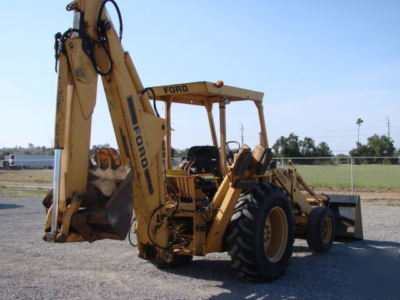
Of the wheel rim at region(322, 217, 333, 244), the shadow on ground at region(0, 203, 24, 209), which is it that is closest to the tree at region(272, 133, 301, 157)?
the shadow on ground at region(0, 203, 24, 209)

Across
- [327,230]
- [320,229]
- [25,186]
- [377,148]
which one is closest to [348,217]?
[327,230]

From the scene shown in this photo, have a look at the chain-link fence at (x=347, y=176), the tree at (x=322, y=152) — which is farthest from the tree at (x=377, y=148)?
the chain-link fence at (x=347, y=176)

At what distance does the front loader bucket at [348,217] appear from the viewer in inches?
363

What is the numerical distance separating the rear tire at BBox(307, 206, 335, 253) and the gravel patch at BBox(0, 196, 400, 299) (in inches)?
8.6

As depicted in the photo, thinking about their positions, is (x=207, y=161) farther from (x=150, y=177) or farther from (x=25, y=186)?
(x=25, y=186)

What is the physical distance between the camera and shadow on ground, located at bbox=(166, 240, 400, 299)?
18.4ft

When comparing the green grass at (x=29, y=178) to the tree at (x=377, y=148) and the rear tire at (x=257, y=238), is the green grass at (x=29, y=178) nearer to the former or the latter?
the rear tire at (x=257, y=238)

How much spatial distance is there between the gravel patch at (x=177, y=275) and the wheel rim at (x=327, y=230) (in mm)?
268

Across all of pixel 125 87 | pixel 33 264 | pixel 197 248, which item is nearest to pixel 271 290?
pixel 197 248

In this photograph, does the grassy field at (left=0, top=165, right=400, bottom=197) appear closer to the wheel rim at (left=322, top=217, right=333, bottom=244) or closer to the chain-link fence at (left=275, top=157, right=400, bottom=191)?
the chain-link fence at (left=275, top=157, right=400, bottom=191)

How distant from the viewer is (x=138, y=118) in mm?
5422

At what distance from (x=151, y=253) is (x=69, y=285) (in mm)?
1165

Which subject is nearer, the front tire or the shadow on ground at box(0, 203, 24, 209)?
the front tire

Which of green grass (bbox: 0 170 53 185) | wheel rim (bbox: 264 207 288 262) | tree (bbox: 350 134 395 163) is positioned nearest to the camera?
wheel rim (bbox: 264 207 288 262)
